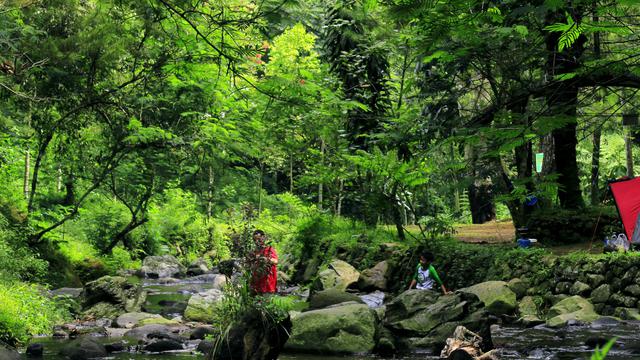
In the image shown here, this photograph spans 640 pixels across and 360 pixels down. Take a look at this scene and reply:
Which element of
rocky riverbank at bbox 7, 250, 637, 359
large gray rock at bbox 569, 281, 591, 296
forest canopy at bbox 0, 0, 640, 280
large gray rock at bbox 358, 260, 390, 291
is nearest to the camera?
forest canopy at bbox 0, 0, 640, 280

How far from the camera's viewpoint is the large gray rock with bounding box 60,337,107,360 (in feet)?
31.7

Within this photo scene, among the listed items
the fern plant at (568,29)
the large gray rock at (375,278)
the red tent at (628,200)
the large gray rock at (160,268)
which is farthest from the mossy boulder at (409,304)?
the large gray rock at (160,268)

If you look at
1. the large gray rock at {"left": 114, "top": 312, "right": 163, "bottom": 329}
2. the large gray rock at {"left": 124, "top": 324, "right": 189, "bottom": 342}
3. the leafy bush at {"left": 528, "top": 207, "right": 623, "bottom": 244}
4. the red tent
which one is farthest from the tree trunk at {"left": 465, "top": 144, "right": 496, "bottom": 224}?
the large gray rock at {"left": 124, "top": 324, "right": 189, "bottom": 342}

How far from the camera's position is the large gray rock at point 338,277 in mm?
17281

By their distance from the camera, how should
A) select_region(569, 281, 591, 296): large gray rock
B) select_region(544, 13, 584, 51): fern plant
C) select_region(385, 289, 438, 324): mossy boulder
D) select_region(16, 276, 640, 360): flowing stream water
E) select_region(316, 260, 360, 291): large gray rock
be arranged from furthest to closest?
1. select_region(316, 260, 360, 291): large gray rock
2. select_region(569, 281, 591, 296): large gray rock
3. select_region(385, 289, 438, 324): mossy boulder
4. select_region(16, 276, 640, 360): flowing stream water
5. select_region(544, 13, 584, 51): fern plant

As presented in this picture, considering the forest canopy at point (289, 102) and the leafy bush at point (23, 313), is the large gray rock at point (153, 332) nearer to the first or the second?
the leafy bush at point (23, 313)

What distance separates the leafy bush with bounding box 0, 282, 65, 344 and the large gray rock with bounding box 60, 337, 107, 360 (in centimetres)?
98

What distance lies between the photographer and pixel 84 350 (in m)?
9.74

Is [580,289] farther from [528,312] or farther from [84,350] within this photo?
[84,350]

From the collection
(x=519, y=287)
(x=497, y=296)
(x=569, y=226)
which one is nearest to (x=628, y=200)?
(x=569, y=226)

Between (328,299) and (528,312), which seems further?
(328,299)

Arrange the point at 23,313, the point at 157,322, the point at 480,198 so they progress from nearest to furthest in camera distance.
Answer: the point at 23,313, the point at 157,322, the point at 480,198

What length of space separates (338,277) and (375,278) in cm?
105

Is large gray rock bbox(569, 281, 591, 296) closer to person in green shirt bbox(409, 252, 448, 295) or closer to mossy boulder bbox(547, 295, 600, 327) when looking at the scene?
mossy boulder bbox(547, 295, 600, 327)
